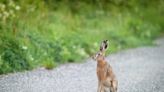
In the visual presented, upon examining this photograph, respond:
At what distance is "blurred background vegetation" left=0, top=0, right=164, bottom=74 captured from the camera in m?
14.0

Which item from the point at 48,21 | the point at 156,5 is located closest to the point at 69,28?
the point at 48,21

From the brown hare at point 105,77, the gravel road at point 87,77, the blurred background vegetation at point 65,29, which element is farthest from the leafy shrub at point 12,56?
the brown hare at point 105,77

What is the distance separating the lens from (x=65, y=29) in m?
17.1

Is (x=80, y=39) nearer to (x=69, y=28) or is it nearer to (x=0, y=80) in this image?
(x=69, y=28)

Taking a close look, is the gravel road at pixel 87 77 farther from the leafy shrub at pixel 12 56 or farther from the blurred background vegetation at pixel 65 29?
the blurred background vegetation at pixel 65 29

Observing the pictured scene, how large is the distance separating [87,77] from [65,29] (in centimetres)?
378

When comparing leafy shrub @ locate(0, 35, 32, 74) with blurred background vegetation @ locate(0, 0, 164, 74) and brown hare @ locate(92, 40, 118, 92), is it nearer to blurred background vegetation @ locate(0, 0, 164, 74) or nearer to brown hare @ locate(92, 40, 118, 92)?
blurred background vegetation @ locate(0, 0, 164, 74)

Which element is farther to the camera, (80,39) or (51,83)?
(80,39)

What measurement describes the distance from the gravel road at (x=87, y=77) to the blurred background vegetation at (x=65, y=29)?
46 centimetres

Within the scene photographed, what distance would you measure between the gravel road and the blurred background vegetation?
18.1 inches

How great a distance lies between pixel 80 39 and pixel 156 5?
857cm

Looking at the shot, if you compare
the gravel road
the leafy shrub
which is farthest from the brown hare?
the leafy shrub

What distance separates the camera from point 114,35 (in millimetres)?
19016

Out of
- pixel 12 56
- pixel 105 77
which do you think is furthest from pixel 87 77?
pixel 105 77
